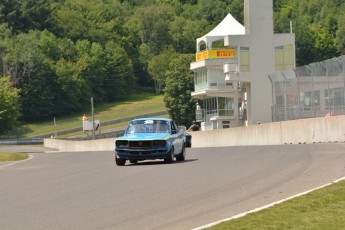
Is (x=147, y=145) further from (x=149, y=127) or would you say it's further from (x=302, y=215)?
(x=302, y=215)

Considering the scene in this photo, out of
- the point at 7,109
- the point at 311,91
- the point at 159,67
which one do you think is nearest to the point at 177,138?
the point at 311,91

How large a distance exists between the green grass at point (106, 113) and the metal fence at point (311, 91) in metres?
79.5

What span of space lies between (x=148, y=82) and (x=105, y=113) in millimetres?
40280

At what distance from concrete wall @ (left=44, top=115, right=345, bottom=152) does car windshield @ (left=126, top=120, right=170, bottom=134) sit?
10.6 metres

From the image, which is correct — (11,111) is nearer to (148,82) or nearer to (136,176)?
(148,82)

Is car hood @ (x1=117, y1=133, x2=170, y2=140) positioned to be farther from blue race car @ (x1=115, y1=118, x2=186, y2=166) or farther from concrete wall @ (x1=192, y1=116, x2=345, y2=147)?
concrete wall @ (x1=192, y1=116, x2=345, y2=147)

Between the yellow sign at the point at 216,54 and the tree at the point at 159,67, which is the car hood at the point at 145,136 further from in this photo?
the tree at the point at 159,67

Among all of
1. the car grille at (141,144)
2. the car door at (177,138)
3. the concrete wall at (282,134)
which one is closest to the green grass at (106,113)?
the concrete wall at (282,134)

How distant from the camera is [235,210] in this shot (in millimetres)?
15047

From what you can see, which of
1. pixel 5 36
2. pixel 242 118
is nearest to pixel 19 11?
pixel 5 36

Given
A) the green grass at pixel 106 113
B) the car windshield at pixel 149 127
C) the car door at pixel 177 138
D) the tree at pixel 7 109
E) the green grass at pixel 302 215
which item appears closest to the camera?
the green grass at pixel 302 215

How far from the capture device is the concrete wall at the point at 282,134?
1519 inches

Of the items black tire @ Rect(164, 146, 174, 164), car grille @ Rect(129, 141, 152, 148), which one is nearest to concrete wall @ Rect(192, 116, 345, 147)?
black tire @ Rect(164, 146, 174, 164)

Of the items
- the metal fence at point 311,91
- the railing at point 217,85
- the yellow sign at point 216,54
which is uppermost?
the yellow sign at point 216,54
